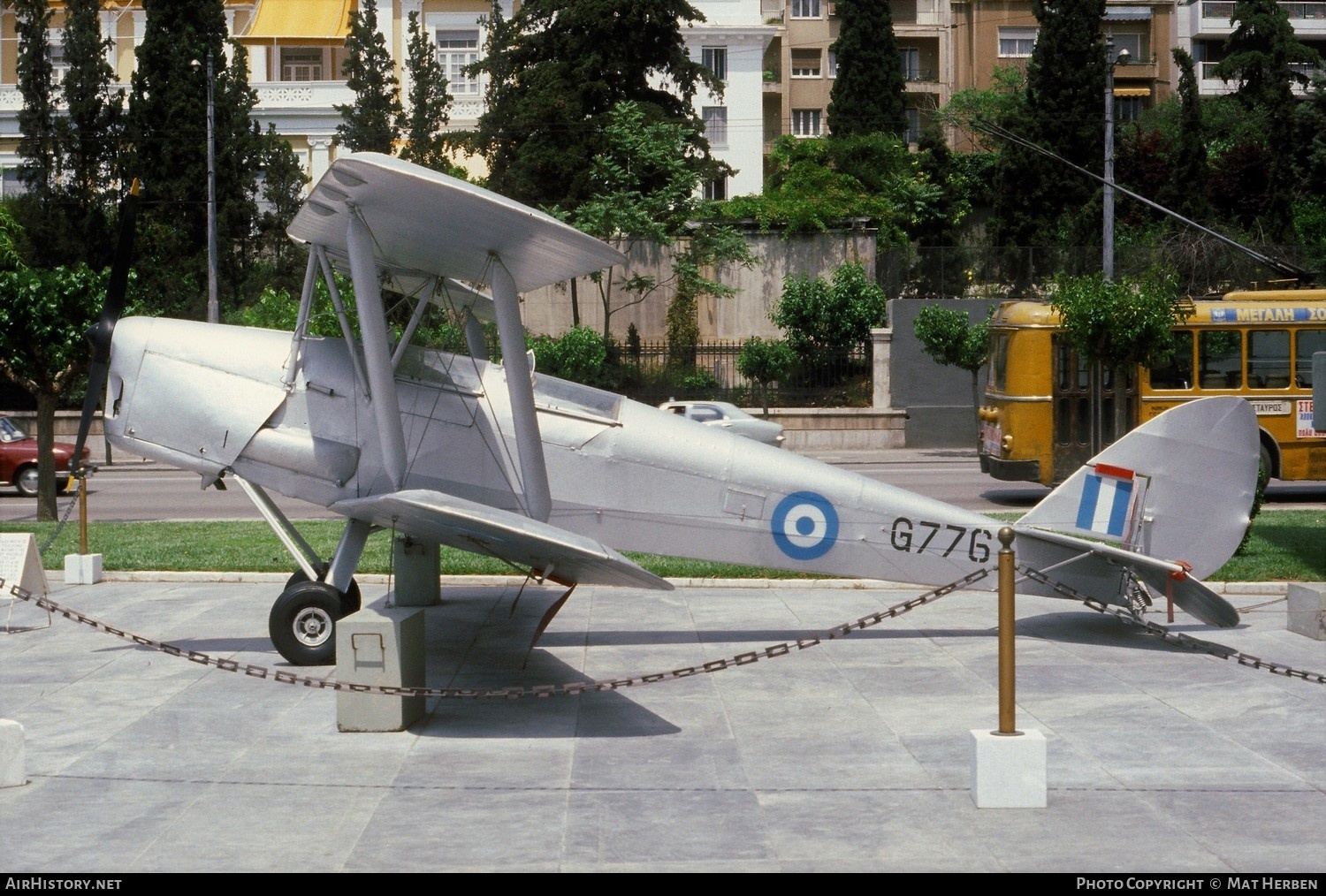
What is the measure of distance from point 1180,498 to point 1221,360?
42.1 ft

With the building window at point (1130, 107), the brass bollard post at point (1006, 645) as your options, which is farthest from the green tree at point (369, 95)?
the brass bollard post at point (1006, 645)

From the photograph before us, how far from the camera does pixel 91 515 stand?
2297 cm

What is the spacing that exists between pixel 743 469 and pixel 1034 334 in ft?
42.9

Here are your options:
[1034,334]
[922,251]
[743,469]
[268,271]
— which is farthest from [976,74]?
[743,469]

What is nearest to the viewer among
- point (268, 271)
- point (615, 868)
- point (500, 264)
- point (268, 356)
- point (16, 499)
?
point (615, 868)

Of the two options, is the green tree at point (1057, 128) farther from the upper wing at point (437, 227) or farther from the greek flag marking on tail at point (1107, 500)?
the upper wing at point (437, 227)

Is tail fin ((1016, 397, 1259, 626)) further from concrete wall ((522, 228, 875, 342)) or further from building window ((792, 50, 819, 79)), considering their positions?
building window ((792, 50, 819, 79))

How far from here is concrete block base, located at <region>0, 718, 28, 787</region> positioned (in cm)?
743

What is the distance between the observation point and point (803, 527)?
37.4ft

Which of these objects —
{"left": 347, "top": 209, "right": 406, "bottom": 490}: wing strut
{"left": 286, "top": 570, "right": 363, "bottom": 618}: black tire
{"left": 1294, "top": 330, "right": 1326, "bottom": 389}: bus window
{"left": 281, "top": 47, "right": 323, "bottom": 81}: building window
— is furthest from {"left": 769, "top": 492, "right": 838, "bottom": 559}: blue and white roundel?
{"left": 281, "top": 47, "right": 323, "bottom": 81}: building window

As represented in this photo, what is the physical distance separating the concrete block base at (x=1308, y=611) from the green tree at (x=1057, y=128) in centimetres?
3556

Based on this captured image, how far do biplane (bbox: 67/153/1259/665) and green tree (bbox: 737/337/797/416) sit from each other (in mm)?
25902

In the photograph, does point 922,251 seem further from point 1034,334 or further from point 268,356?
point 268,356

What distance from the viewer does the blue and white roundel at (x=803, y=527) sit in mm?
11375
